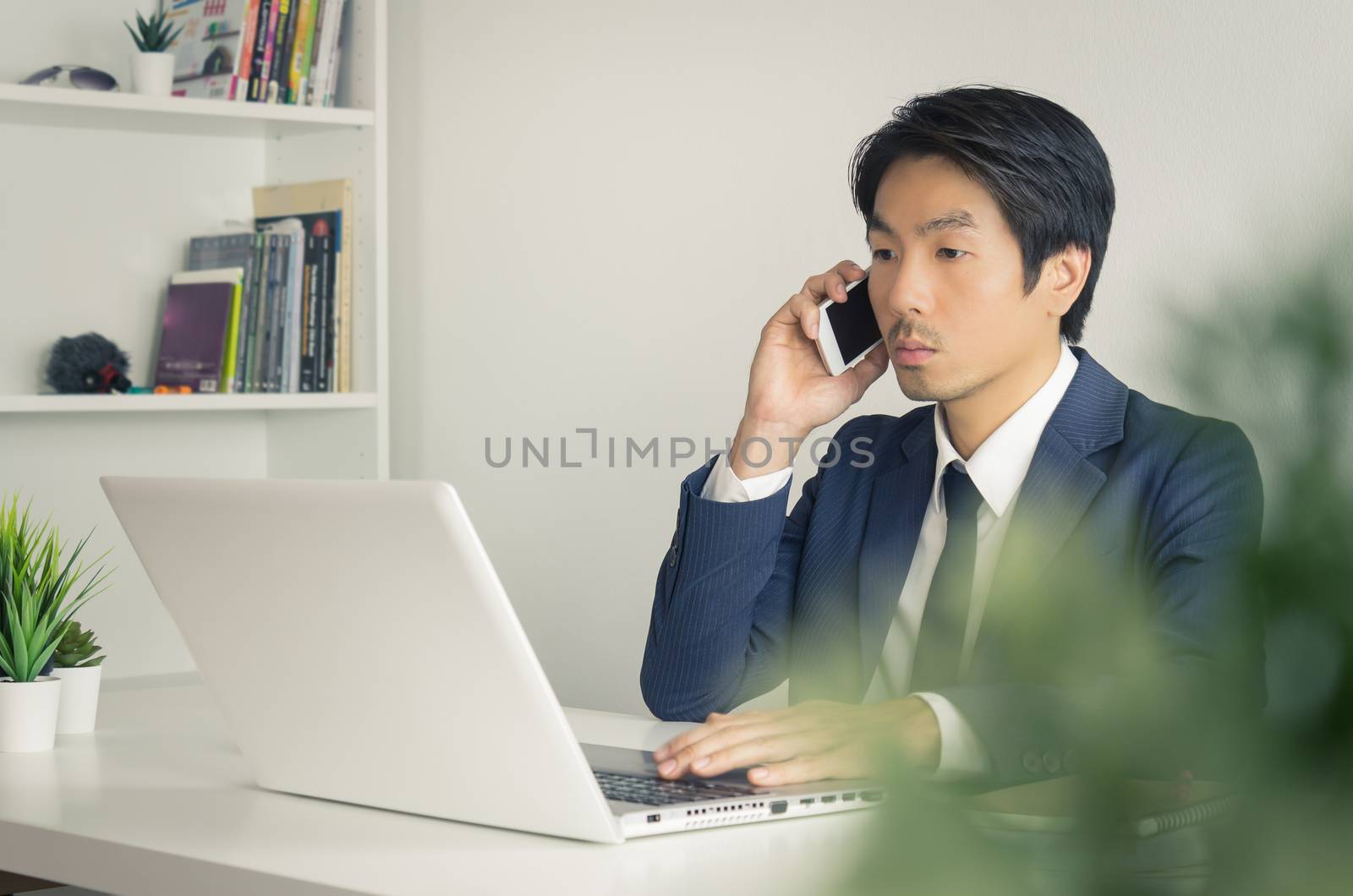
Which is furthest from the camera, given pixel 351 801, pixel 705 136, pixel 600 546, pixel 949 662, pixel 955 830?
pixel 600 546

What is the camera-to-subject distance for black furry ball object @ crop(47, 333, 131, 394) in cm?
257

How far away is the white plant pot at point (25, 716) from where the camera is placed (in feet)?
4.35

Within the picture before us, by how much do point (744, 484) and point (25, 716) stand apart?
29.6 inches

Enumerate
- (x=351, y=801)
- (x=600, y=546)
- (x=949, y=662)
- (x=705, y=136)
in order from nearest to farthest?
(x=949, y=662) → (x=351, y=801) → (x=705, y=136) → (x=600, y=546)

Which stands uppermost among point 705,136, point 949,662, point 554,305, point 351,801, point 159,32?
point 159,32

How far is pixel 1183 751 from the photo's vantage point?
21 cm

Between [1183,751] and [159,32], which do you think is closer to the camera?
[1183,751]

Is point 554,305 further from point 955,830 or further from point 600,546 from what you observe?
point 955,830

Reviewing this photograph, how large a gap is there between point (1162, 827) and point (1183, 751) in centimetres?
2

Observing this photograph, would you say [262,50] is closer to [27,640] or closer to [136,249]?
[136,249]

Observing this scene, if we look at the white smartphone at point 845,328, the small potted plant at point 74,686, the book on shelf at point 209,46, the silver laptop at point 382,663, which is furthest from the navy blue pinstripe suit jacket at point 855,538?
the book on shelf at point 209,46

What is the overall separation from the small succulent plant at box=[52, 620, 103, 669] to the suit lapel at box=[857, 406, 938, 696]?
2.55 feet

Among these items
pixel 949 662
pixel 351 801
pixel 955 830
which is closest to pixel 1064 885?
pixel 955 830

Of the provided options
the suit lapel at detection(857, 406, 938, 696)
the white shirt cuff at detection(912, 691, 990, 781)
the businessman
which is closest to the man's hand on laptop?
the white shirt cuff at detection(912, 691, 990, 781)
